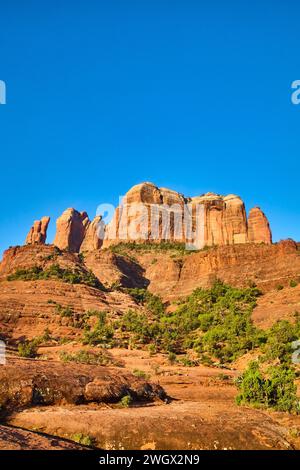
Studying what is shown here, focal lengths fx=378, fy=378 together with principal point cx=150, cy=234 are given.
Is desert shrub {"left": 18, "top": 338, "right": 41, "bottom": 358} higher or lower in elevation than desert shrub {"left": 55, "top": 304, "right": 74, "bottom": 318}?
lower

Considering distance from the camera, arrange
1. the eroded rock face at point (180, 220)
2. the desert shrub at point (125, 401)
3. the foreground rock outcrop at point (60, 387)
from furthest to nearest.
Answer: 1. the eroded rock face at point (180, 220)
2. the desert shrub at point (125, 401)
3. the foreground rock outcrop at point (60, 387)

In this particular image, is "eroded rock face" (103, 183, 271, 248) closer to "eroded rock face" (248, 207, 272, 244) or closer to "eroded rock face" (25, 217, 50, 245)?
"eroded rock face" (248, 207, 272, 244)

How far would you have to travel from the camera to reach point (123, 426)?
12.5m

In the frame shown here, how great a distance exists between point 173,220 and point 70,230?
3696 centimetres

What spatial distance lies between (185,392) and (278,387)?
5994 millimetres

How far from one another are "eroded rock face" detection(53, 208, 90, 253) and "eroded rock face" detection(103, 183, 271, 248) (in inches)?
582

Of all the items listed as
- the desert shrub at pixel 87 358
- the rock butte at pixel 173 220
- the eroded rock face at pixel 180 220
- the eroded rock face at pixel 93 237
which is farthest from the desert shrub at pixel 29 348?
the eroded rock face at pixel 93 237

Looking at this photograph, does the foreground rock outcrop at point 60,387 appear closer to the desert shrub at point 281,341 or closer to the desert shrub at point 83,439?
the desert shrub at point 83,439

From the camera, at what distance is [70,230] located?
425 ft

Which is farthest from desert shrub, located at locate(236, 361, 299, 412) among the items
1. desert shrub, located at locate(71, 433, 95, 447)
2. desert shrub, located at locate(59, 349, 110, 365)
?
desert shrub, located at locate(59, 349, 110, 365)

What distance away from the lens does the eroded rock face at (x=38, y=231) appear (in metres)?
128

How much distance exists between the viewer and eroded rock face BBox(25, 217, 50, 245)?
12825 centimetres

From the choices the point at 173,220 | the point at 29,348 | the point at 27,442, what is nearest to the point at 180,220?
the point at 173,220
